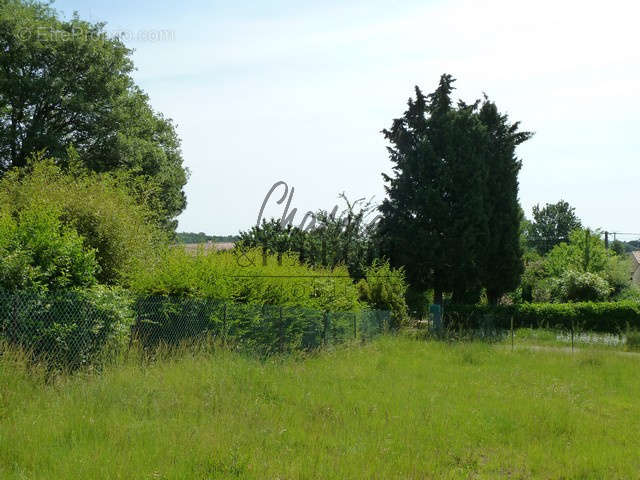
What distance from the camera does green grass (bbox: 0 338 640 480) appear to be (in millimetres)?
5969

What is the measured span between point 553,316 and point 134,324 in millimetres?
22393

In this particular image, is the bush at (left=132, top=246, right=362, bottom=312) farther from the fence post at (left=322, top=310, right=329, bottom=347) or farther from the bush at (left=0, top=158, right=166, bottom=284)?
the bush at (left=0, top=158, right=166, bottom=284)

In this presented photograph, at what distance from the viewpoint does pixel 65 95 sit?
26.2m

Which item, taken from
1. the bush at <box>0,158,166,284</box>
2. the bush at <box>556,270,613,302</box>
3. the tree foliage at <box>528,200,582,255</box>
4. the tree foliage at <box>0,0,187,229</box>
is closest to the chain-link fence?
the bush at <box>0,158,166,284</box>

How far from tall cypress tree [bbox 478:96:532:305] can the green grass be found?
777 inches

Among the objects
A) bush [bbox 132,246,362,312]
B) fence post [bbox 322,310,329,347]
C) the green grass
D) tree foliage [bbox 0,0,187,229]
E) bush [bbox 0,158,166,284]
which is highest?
tree foliage [bbox 0,0,187,229]

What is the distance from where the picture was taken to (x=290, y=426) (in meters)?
7.53

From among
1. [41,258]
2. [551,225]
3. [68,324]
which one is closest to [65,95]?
[41,258]

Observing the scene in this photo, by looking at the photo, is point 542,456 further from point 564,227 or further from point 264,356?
point 564,227

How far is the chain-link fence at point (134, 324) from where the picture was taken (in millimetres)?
8266

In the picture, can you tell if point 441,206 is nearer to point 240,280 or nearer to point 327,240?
point 327,240

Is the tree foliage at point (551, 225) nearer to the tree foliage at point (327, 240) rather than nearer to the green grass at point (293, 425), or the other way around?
the tree foliage at point (327, 240)

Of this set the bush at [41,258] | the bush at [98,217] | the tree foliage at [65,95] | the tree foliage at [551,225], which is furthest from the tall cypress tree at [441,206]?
the tree foliage at [551,225]

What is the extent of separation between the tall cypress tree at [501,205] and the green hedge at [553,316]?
3.02m
